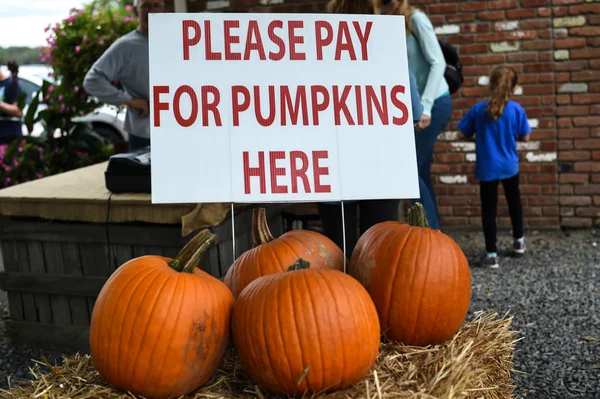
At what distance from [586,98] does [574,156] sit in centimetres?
47

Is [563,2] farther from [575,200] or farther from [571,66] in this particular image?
[575,200]

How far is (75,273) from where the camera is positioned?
12.6 ft

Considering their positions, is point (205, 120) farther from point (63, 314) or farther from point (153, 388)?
point (63, 314)

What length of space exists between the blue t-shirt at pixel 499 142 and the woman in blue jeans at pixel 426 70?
3.29ft

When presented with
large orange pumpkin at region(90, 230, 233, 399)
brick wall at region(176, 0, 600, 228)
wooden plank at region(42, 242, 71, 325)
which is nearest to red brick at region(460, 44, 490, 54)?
brick wall at region(176, 0, 600, 228)

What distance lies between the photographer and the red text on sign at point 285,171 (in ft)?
6.59

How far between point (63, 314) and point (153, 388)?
2.43 m

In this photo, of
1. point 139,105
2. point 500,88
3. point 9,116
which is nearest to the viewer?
point 139,105

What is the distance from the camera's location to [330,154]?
2.06 meters

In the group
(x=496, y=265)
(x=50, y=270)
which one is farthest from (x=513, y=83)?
(x=50, y=270)

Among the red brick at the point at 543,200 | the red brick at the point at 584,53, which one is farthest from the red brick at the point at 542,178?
the red brick at the point at 584,53

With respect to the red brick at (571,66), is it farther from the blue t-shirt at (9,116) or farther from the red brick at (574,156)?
the blue t-shirt at (9,116)

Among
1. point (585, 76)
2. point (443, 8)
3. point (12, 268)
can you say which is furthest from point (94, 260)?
point (585, 76)

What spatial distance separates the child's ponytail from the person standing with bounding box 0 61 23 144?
4.55 metres
